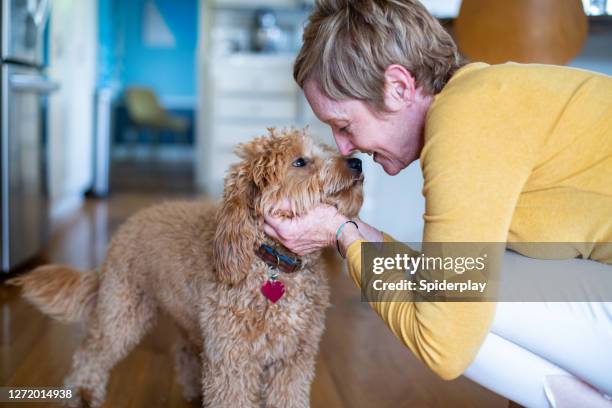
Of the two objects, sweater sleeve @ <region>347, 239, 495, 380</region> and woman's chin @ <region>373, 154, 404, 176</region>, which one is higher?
woman's chin @ <region>373, 154, 404, 176</region>

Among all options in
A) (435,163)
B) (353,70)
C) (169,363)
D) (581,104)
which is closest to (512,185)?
(435,163)

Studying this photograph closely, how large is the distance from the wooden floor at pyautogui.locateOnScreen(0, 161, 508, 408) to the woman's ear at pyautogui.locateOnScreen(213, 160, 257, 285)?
0.68 metres

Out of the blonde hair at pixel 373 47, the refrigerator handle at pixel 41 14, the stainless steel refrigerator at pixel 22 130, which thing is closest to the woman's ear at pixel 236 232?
the blonde hair at pixel 373 47

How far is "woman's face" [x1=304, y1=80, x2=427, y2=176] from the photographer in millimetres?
1305

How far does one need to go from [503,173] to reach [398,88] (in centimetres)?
30

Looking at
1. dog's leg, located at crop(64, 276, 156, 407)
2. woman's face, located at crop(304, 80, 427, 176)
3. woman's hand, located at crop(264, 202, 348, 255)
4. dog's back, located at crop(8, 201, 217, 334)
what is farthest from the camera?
dog's leg, located at crop(64, 276, 156, 407)

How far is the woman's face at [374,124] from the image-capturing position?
51.4 inches

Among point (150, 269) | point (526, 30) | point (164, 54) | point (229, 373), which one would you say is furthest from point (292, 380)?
point (164, 54)

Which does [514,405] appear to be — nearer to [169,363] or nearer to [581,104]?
[581,104]

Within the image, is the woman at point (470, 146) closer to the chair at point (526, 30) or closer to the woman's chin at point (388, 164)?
the woman's chin at point (388, 164)

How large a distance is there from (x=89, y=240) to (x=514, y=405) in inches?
125

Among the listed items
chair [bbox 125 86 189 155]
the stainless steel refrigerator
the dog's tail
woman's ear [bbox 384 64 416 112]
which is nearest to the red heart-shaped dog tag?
woman's ear [bbox 384 64 416 112]

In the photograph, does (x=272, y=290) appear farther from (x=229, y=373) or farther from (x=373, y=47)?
(x=373, y=47)

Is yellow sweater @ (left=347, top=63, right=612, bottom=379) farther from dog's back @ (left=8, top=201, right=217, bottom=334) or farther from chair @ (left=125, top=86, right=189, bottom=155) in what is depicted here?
chair @ (left=125, top=86, right=189, bottom=155)
